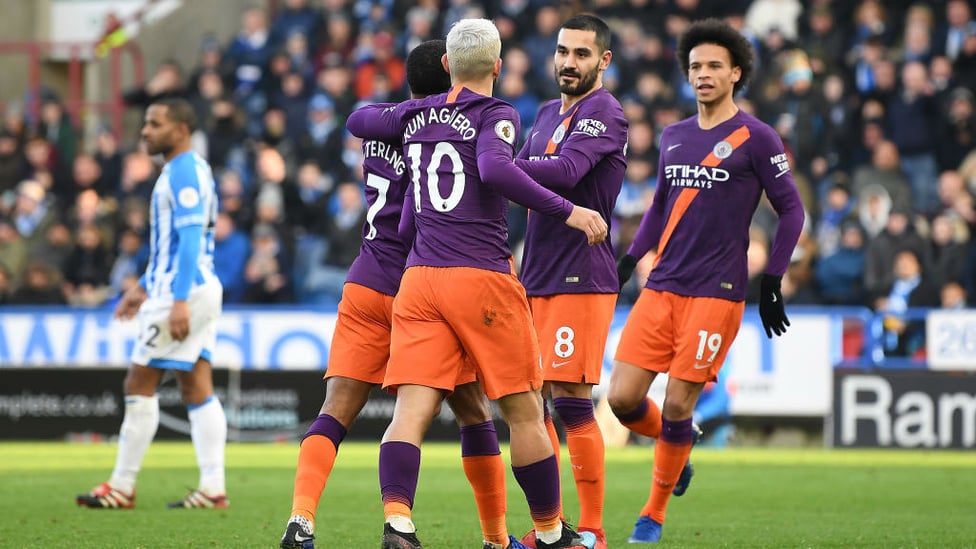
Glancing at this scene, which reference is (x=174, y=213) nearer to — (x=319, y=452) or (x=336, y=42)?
(x=319, y=452)

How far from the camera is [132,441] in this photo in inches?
399

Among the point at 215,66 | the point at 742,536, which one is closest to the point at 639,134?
the point at 215,66

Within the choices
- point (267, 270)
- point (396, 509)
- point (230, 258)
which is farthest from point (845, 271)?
point (396, 509)

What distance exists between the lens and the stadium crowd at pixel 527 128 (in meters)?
17.7

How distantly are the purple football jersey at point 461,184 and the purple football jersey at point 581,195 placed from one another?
0.92 metres

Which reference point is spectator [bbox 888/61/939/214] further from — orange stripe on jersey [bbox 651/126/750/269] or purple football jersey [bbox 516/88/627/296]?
purple football jersey [bbox 516/88/627/296]

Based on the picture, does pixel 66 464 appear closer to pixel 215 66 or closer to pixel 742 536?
pixel 742 536

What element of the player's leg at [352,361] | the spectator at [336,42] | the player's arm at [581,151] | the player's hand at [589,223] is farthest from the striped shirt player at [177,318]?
the spectator at [336,42]

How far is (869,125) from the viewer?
19.0 metres

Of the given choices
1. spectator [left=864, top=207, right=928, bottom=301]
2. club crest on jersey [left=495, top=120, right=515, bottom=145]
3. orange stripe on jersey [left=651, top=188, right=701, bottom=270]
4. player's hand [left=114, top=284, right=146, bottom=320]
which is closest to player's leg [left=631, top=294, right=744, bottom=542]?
orange stripe on jersey [left=651, top=188, right=701, bottom=270]

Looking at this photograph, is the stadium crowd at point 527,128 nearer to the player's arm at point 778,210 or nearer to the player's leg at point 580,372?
the player's arm at point 778,210

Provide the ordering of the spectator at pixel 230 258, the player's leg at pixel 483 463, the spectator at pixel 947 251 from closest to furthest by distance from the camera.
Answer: the player's leg at pixel 483 463
the spectator at pixel 947 251
the spectator at pixel 230 258

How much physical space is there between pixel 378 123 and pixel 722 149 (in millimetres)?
2368

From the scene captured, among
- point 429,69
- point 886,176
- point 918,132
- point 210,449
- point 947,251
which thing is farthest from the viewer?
point 918,132
